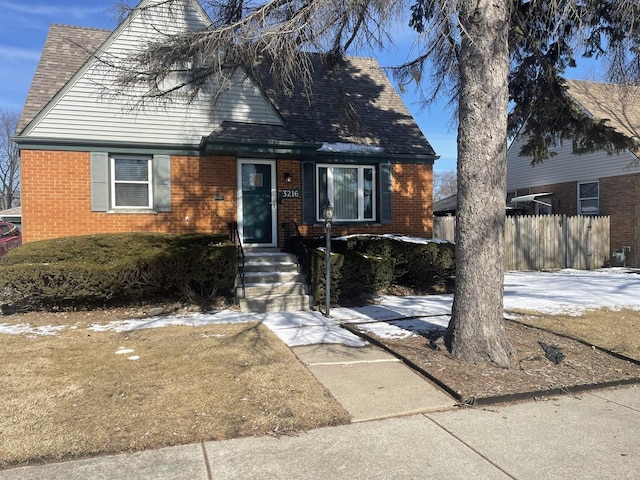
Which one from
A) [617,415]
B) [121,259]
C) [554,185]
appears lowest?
[617,415]

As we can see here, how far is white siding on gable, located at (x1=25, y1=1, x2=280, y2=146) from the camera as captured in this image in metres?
10.1

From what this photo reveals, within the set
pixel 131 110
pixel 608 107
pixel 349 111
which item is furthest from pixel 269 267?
pixel 608 107

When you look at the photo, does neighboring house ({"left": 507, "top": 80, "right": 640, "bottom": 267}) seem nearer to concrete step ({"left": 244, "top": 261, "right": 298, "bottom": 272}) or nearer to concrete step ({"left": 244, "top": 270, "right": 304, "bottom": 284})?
concrete step ({"left": 244, "top": 261, "right": 298, "bottom": 272})

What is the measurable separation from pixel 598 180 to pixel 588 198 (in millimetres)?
894

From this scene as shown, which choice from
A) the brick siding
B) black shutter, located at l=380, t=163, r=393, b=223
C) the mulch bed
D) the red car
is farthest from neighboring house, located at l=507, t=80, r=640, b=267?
the red car

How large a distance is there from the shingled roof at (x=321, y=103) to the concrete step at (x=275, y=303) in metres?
3.70

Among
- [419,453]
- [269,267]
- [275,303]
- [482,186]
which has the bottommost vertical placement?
[419,453]

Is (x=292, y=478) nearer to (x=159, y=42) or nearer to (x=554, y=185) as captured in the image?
(x=159, y=42)

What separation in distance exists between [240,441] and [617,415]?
3.24 m

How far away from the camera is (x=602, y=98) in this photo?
2053 cm

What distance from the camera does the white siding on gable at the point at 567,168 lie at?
733 inches

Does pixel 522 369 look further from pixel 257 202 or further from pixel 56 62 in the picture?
pixel 56 62

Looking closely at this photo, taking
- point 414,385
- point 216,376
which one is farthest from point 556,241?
point 216,376

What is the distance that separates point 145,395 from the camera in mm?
4438
